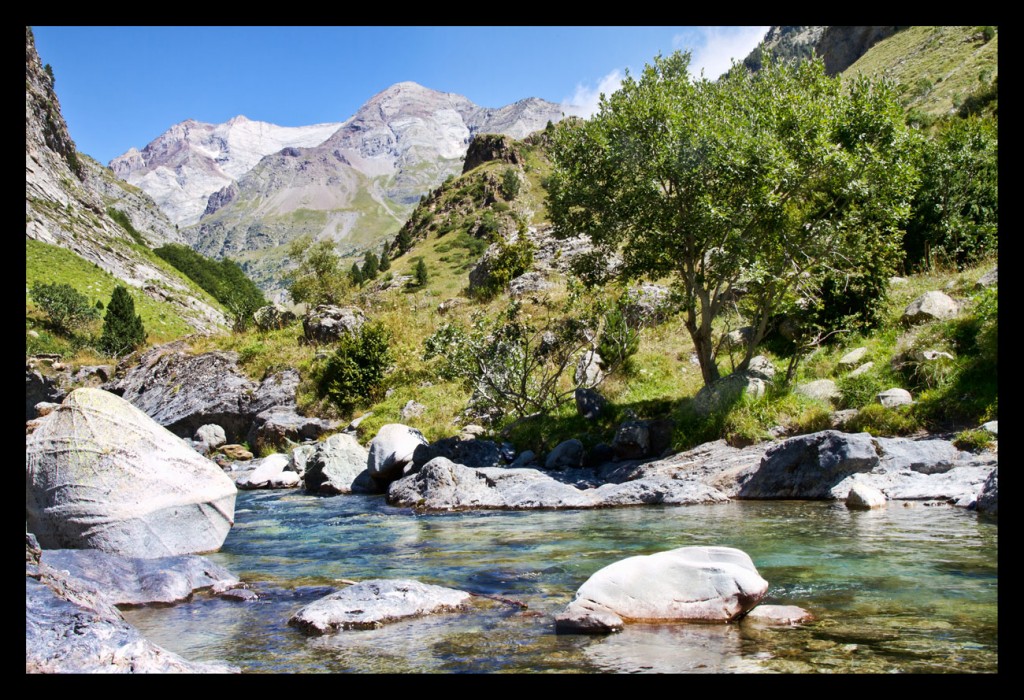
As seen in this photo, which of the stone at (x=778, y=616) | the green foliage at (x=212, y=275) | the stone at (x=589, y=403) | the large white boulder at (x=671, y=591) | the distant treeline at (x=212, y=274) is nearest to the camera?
the stone at (x=778, y=616)

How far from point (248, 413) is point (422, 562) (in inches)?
792

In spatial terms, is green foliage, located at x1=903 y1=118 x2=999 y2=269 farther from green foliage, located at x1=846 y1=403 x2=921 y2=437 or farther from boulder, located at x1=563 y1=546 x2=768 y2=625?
boulder, located at x1=563 y1=546 x2=768 y2=625

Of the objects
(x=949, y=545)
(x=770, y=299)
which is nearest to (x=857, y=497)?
(x=949, y=545)

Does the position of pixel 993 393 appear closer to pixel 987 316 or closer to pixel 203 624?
pixel 987 316

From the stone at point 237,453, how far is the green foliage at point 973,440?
21.8m

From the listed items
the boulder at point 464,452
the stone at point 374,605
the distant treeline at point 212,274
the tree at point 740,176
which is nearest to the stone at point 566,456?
the boulder at point 464,452

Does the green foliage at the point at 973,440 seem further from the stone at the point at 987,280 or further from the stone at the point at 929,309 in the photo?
the stone at the point at 987,280

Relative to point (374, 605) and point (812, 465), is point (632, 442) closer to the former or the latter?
point (812, 465)

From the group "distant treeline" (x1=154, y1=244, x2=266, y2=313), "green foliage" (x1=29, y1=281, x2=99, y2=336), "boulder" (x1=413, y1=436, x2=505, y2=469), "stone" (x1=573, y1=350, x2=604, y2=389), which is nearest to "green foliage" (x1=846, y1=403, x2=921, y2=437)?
"stone" (x1=573, y1=350, x2=604, y2=389)

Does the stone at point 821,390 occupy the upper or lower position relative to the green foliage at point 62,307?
lower

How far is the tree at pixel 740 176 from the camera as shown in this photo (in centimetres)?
1557

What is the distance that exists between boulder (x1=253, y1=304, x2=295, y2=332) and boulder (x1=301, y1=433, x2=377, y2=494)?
52.4 feet

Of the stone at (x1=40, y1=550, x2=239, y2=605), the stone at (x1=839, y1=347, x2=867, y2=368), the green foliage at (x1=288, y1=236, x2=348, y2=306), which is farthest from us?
the green foliage at (x1=288, y1=236, x2=348, y2=306)

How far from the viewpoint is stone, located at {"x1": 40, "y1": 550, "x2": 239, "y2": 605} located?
7168 mm
